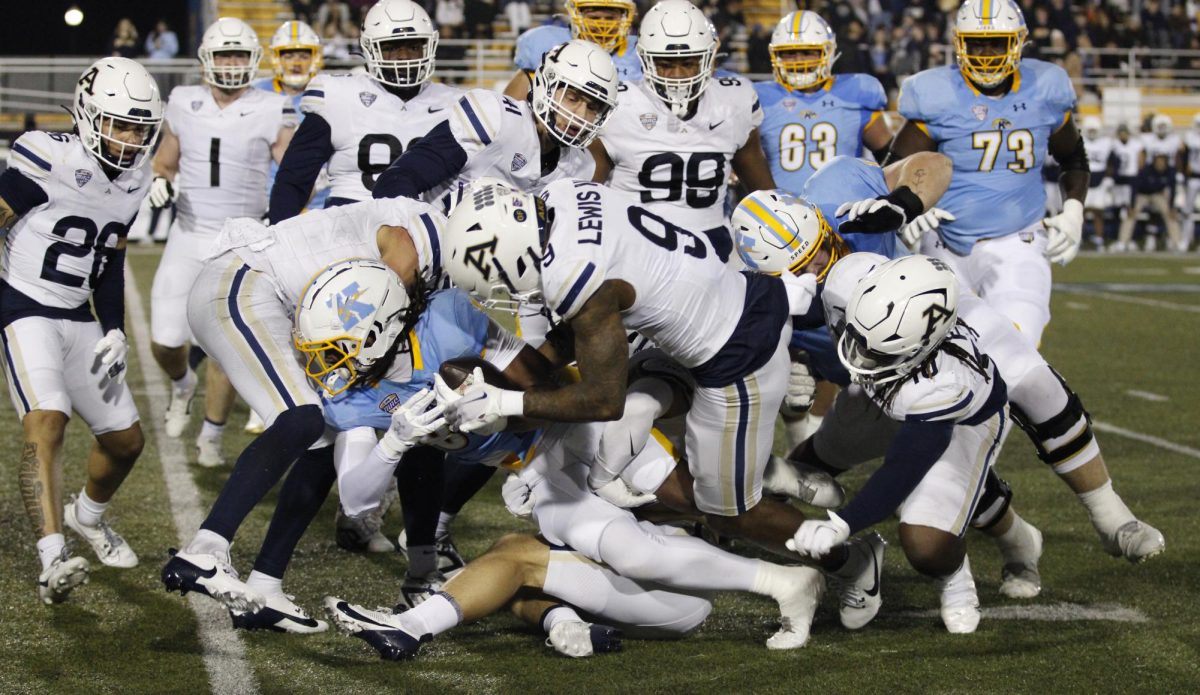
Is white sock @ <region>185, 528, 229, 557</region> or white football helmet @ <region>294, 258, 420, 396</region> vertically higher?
white football helmet @ <region>294, 258, 420, 396</region>

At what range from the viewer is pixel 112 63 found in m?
4.68

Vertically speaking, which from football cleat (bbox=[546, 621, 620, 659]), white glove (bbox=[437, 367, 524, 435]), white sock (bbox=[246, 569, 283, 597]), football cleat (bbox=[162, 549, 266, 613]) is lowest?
football cleat (bbox=[546, 621, 620, 659])

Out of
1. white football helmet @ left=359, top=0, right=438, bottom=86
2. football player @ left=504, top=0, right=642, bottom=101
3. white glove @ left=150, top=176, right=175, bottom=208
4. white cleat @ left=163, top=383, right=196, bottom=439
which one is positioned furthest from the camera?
white cleat @ left=163, top=383, right=196, bottom=439

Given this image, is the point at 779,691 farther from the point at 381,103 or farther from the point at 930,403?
the point at 381,103

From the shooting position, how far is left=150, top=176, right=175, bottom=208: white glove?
618 cm

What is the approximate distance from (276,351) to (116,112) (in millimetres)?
1003

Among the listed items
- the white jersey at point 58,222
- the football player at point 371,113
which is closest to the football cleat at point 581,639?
the white jersey at point 58,222

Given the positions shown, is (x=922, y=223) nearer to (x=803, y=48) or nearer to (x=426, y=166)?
(x=426, y=166)

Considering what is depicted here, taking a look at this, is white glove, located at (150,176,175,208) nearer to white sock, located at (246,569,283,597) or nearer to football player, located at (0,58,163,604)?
football player, located at (0,58,163,604)

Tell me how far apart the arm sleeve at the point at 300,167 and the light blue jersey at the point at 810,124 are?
2.19 meters

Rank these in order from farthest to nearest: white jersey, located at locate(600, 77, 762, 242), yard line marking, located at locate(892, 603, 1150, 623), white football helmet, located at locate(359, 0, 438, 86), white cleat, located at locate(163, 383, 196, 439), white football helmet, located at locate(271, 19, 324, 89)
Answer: white football helmet, located at locate(271, 19, 324, 89) → white cleat, located at locate(163, 383, 196, 439) → white jersey, located at locate(600, 77, 762, 242) → white football helmet, located at locate(359, 0, 438, 86) → yard line marking, located at locate(892, 603, 1150, 623)

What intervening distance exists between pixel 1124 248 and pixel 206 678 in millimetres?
15567

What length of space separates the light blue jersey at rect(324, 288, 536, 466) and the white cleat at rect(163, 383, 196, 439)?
3.15 metres

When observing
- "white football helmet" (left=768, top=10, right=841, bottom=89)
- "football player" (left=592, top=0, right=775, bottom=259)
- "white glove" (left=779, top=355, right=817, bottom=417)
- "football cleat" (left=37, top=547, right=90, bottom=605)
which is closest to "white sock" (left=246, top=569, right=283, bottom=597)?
"football cleat" (left=37, top=547, right=90, bottom=605)
